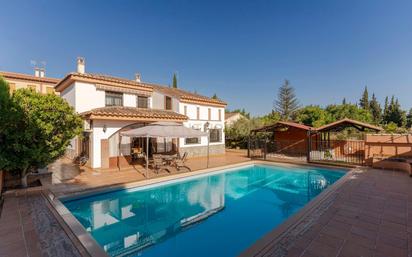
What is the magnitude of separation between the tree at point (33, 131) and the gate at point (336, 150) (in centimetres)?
1723

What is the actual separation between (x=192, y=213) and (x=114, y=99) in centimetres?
1146

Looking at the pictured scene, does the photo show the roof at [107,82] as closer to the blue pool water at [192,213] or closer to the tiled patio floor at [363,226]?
the blue pool water at [192,213]

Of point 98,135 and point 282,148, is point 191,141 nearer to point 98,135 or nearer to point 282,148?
point 98,135

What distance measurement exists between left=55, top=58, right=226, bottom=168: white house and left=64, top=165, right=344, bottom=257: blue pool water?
4.94 meters

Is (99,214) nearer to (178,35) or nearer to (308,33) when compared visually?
(178,35)

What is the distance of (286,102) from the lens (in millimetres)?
47656

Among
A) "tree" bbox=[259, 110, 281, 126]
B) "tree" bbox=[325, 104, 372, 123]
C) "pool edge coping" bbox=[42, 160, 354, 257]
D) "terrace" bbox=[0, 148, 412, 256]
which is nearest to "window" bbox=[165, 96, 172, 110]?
"pool edge coping" bbox=[42, 160, 354, 257]

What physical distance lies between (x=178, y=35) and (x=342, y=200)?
58.6 feet

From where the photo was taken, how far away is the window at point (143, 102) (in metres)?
17.1

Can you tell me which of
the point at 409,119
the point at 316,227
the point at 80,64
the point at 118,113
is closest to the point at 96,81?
Result: the point at 80,64

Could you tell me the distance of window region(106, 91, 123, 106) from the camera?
599 inches

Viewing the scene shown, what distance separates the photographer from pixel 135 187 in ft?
33.1

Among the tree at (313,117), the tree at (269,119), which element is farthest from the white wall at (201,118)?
the tree at (313,117)

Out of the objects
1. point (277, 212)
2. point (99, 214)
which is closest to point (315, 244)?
point (277, 212)
